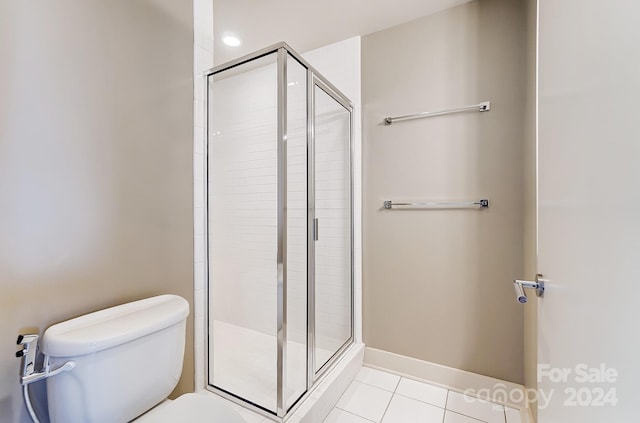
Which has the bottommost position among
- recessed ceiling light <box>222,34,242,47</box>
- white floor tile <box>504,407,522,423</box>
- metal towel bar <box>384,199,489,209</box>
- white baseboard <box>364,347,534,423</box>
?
white floor tile <box>504,407,522,423</box>

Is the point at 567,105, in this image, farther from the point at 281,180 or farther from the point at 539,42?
the point at 281,180

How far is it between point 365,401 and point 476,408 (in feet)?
2.18

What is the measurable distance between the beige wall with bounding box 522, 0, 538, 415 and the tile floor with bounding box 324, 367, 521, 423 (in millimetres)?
290

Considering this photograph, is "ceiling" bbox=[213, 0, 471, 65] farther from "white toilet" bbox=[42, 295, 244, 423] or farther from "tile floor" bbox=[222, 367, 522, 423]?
"tile floor" bbox=[222, 367, 522, 423]

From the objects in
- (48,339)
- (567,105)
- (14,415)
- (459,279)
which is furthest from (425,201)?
(14,415)

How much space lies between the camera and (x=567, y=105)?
651mm

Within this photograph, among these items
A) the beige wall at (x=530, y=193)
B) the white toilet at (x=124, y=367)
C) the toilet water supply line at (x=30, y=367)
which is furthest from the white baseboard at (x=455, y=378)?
the toilet water supply line at (x=30, y=367)

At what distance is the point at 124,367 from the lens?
3.01 feet

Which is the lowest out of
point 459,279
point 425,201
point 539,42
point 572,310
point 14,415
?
point 14,415

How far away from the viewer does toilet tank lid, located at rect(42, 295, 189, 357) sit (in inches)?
32.5

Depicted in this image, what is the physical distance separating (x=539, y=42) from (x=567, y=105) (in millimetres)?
504

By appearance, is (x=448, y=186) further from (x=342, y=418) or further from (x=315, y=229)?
(x=342, y=418)

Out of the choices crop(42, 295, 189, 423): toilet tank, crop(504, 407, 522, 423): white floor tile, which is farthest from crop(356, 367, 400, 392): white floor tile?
crop(42, 295, 189, 423): toilet tank

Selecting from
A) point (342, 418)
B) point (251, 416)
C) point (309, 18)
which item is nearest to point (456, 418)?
point (342, 418)
